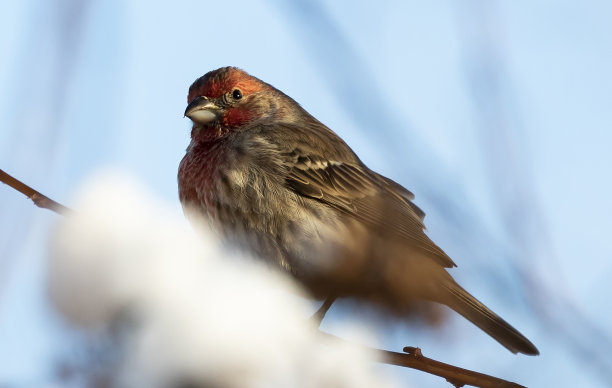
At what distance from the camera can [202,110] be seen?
18.1 ft

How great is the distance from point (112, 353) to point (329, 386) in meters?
0.57

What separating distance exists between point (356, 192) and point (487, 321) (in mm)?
1306

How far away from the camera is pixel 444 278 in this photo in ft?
15.6

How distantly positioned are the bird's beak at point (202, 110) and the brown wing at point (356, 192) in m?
0.69

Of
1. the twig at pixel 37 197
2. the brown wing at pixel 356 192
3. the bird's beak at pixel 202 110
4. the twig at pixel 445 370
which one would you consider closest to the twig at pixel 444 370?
the twig at pixel 445 370

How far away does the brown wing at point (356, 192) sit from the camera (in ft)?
16.0

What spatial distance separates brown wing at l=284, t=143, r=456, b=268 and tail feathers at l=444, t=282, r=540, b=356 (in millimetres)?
219

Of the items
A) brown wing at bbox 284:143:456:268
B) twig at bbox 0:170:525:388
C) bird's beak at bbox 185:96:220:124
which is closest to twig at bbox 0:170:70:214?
twig at bbox 0:170:525:388

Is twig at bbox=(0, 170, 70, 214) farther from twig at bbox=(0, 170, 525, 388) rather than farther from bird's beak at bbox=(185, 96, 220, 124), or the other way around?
bird's beak at bbox=(185, 96, 220, 124)

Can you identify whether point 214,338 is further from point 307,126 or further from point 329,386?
point 307,126

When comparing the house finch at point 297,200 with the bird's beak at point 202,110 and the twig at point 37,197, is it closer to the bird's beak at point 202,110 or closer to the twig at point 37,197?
the bird's beak at point 202,110

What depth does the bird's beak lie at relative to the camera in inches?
216

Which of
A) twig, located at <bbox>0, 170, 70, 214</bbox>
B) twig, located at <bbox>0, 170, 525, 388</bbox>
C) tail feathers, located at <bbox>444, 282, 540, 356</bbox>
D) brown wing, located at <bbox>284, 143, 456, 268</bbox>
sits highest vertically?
brown wing, located at <bbox>284, 143, 456, 268</bbox>

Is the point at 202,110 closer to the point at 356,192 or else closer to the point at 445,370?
the point at 356,192
